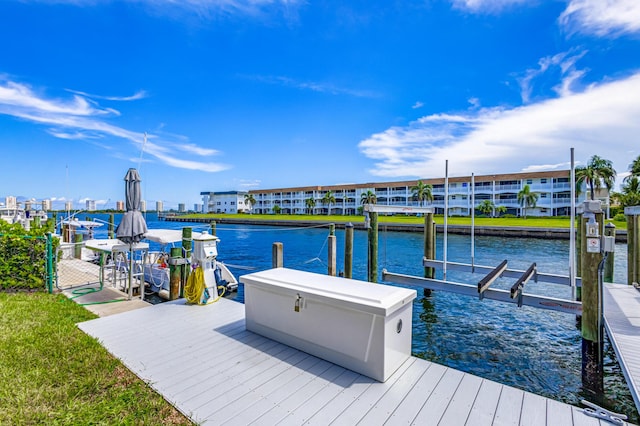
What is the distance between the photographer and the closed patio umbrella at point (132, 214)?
5.77m

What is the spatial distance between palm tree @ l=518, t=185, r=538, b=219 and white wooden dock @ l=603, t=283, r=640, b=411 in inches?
1828

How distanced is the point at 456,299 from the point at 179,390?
8.73 meters

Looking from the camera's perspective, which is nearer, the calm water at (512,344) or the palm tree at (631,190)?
the calm water at (512,344)

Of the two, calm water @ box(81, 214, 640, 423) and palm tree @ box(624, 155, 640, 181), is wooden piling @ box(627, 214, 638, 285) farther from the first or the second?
palm tree @ box(624, 155, 640, 181)

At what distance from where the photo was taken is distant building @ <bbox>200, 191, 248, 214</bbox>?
309 ft

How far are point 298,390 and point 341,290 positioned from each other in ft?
3.71

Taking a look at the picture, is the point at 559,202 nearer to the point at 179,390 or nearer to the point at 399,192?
the point at 399,192

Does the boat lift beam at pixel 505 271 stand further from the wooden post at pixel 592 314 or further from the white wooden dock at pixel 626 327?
the wooden post at pixel 592 314

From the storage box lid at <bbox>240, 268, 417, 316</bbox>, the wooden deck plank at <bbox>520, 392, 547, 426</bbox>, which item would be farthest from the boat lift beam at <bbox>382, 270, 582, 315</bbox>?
the storage box lid at <bbox>240, 268, 417, 316</bbox>

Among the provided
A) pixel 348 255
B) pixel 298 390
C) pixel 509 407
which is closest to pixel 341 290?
pixel 298 390

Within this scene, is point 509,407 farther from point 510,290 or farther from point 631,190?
point 631,190

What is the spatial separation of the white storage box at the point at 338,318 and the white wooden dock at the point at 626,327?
7.66ft

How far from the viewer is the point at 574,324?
7.55 m

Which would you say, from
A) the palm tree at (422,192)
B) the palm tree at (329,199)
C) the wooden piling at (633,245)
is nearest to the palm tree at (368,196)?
the palm tree at (329,199)
